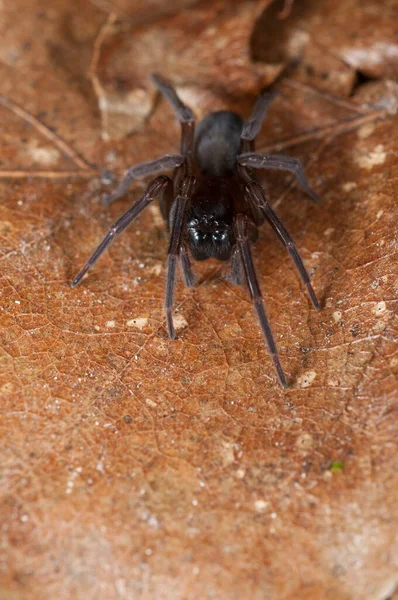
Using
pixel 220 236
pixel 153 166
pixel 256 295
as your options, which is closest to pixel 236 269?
pixel 220 236

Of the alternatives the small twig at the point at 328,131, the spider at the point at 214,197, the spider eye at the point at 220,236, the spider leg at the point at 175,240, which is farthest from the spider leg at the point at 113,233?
the small twig at the point at 328,131

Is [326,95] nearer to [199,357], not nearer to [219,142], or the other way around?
[219,142]

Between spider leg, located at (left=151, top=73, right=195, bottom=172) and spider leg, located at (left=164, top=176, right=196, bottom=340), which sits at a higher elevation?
spider leg, located at (left=151, top=73, right=195, bottom=172)

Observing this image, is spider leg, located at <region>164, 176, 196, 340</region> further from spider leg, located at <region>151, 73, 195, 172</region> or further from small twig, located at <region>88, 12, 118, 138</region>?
small twig, located at <region>88, 12, 118, 138</region>

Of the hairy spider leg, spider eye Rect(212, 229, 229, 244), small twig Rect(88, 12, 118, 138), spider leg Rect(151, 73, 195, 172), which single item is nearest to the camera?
spider eye Rect(212, 229, 229, 244)

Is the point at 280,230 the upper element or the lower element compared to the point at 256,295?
upper

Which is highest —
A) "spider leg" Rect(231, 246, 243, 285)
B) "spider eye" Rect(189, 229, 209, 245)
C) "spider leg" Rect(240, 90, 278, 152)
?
"spider leg" Rect(240, 90, 278, 152)

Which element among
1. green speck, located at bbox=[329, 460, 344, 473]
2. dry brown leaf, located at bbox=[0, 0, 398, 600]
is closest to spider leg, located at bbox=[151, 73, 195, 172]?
dry brown leaf, located at bbox=[0, 0, 398, 600]

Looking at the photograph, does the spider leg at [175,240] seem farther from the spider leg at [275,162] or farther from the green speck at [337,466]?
the green speck at [337,466]

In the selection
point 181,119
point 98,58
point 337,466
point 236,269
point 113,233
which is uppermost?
point 98,58
